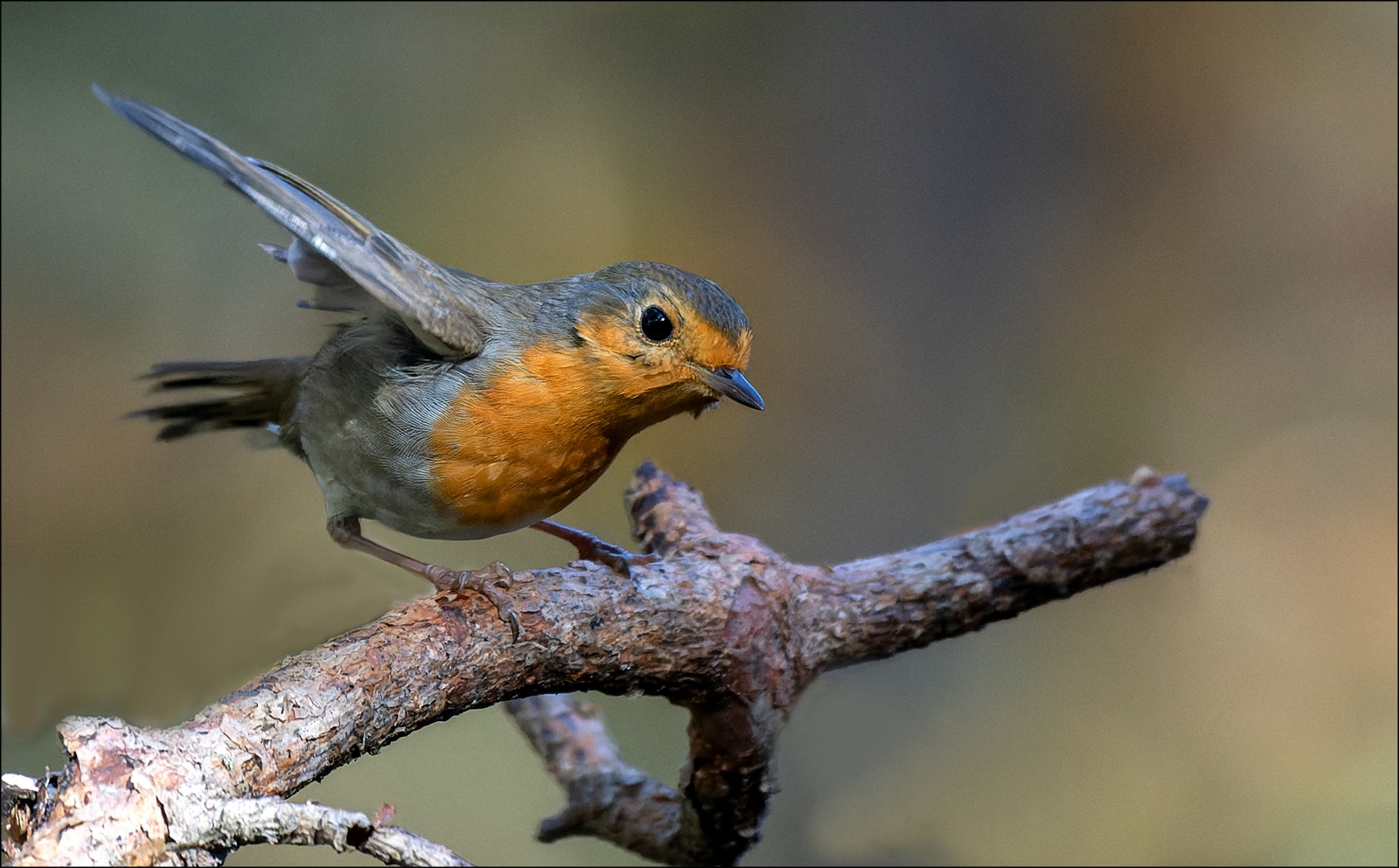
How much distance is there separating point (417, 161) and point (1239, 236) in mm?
3187

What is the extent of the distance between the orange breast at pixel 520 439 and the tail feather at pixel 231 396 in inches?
25.5

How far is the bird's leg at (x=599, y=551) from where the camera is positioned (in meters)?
2.42

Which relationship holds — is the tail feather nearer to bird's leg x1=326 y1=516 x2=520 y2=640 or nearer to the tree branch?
bird's leg x1=326 y1=516 x2=520 y2=640

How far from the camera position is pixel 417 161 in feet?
13.6

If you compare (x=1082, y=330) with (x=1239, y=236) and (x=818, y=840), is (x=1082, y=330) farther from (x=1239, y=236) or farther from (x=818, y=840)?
(x=818, y=840)

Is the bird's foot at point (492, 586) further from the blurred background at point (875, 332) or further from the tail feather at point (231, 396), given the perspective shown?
the blurred background at point (875, 332)

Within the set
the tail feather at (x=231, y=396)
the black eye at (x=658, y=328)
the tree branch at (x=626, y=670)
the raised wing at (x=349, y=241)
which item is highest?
the tail feather at (x=231, y=396)

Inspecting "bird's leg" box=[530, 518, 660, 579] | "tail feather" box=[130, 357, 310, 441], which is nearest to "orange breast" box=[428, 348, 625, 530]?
"bird's leg" box=[530, 518, 660, 579]

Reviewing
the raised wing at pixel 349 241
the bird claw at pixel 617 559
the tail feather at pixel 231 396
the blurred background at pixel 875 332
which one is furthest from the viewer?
the blurred background at pixel 875 332

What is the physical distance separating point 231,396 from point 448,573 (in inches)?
36.6

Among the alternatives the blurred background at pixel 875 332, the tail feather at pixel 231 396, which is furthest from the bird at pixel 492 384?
the blurred background at pixel 875 332

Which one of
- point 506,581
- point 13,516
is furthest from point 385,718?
point 13,516

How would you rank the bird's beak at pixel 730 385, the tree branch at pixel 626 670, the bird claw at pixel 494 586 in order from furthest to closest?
the bird's beak at pixel 730 385 < the bird claw at pixel 494 586 < the tree branch at pixel 626 670

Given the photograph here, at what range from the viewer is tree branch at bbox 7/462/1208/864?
1.42m
